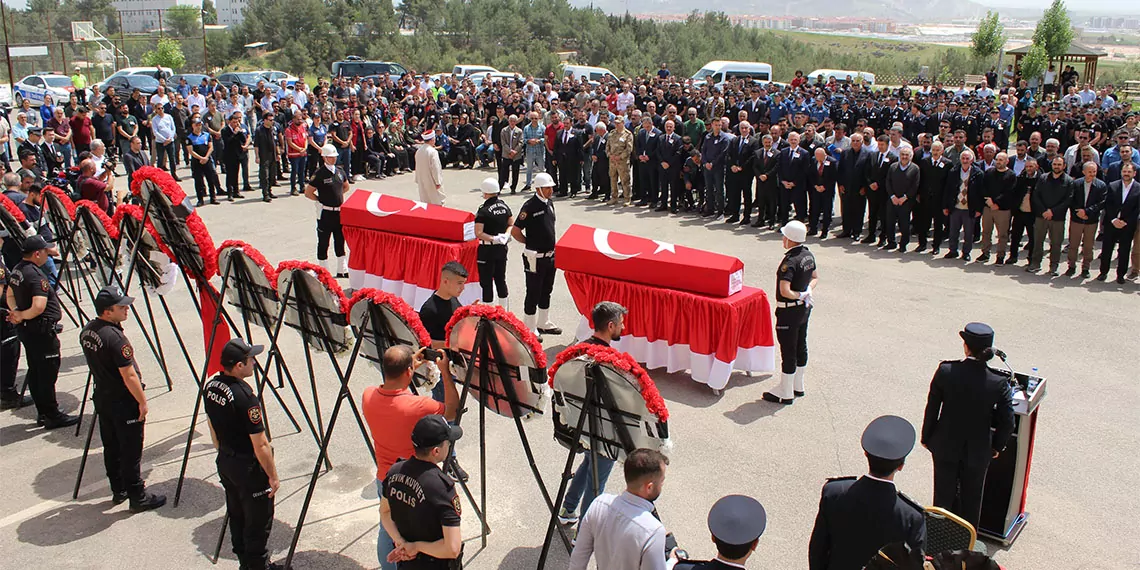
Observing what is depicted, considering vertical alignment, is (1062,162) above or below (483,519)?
above

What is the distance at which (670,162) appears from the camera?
16781mm

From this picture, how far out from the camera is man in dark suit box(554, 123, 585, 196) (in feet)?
60.5

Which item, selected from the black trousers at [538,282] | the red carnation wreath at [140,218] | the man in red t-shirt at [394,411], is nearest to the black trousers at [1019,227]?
the black trousers at [538,282]

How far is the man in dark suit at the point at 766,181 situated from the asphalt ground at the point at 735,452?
12.2 feet

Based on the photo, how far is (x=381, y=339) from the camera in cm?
619

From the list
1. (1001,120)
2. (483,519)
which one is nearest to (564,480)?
(483,519)

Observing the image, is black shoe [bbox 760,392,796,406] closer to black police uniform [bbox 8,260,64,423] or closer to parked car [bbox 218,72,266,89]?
black police uniform [bbox 8,260,64,423]

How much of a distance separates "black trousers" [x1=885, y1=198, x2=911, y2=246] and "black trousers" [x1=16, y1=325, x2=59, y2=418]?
11.5 m

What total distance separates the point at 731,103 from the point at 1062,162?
529 inches

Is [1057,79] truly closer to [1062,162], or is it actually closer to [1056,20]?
[1056,20]

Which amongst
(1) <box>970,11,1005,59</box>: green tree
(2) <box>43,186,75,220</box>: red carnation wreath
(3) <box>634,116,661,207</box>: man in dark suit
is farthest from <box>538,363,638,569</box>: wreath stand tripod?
(1) <box>970,11,1005,59</box>: green tree

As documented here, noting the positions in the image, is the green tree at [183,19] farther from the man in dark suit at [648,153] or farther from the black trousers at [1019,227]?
the black trousers at [1019,227]

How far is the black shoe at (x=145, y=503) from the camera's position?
21.6 feet

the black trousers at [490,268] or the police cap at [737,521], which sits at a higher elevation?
the police cap at [737,521]
